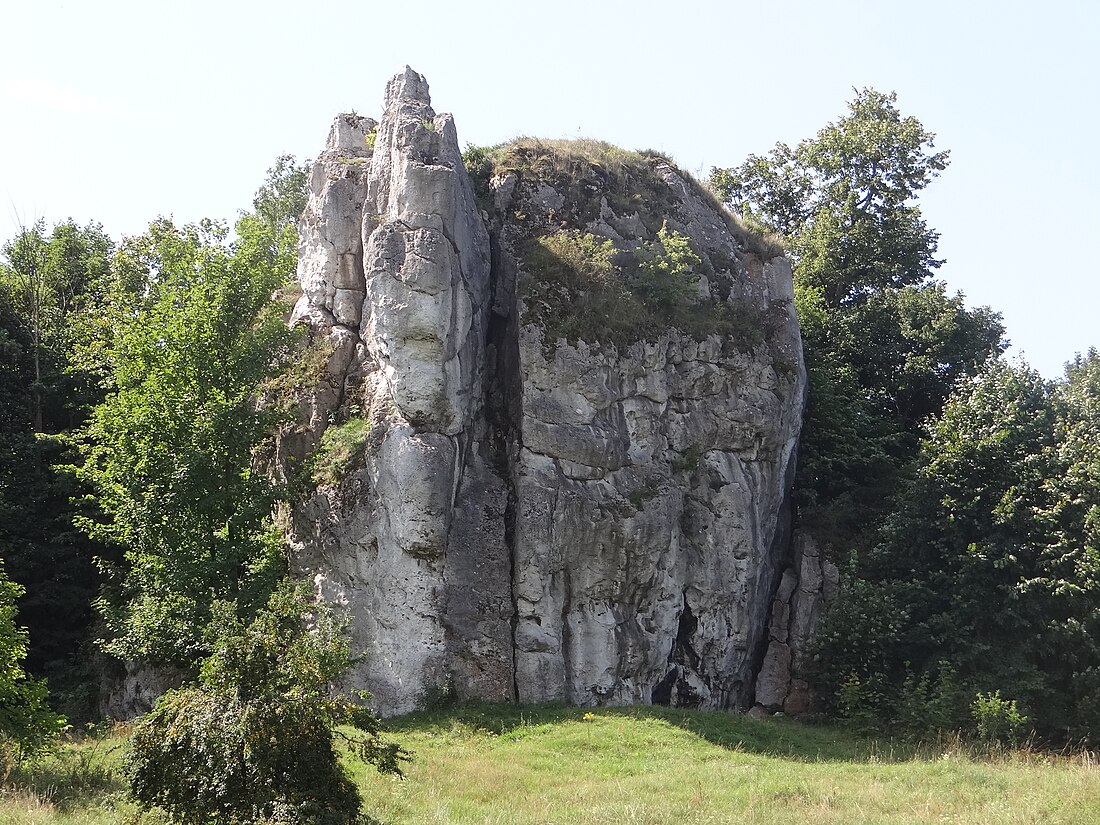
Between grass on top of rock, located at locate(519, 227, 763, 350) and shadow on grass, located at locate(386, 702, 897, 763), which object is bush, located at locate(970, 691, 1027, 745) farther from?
grass on top of rock, located at locate(519, 227, 763, 350)

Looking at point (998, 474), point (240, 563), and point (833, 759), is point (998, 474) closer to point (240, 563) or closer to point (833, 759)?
point (833, 759)

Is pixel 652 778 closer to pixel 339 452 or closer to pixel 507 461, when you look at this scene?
pixel 507 461

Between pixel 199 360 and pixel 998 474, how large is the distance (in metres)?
18.6

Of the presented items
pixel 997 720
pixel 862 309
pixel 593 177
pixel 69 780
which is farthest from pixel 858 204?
pixel 69 780

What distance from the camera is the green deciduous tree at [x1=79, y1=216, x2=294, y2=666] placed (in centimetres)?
2002

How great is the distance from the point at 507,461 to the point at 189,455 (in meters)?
6.98

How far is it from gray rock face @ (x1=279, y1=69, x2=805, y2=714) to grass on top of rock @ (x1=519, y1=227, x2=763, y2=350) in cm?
26

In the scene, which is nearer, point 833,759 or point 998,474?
point 833,759

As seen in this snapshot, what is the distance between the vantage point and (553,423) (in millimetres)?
23312

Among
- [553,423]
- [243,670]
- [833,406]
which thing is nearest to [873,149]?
[833,406]

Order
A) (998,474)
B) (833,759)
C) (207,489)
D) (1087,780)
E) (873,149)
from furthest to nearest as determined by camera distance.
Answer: (873,149) < (998,474) < (207,489) < (833,759) < (1087,780)

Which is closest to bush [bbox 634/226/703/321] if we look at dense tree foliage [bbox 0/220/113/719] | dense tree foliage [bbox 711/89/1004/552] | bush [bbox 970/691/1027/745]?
dense tree foliage [bbox 711/89/1004/552]

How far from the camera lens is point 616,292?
25156 mm

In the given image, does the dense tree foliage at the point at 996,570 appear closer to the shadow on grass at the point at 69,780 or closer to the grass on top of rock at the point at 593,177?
the grass on top of rock at the point at 593,177
